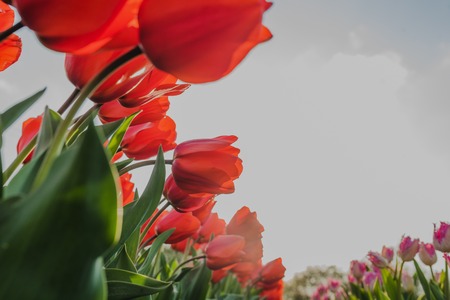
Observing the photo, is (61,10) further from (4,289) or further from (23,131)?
(23,131)

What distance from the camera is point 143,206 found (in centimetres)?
45

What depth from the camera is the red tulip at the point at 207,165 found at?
1.70ft

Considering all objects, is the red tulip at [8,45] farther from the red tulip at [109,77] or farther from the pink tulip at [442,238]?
the pink tulip at [442,238]

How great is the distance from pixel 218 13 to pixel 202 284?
79 cm

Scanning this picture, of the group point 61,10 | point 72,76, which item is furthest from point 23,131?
point 61,10

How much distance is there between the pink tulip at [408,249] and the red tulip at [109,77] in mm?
1519

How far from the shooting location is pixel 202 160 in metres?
0.54

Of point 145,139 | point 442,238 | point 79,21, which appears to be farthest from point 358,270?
point 79,21

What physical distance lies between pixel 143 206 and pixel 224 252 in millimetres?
536

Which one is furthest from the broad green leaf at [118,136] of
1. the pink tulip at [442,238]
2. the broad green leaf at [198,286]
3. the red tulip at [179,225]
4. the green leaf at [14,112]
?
the pink tulip at [442,238]

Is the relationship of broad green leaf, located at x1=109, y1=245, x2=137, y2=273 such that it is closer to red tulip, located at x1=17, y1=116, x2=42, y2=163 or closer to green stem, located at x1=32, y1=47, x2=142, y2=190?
red tulip, located at x1=17, y1=116, x2=42, y2=163

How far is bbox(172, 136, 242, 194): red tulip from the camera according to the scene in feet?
1.70

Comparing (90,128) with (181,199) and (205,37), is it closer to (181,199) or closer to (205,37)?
(205,37)

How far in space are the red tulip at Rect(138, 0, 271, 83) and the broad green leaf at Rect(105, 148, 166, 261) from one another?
0.75 ft
